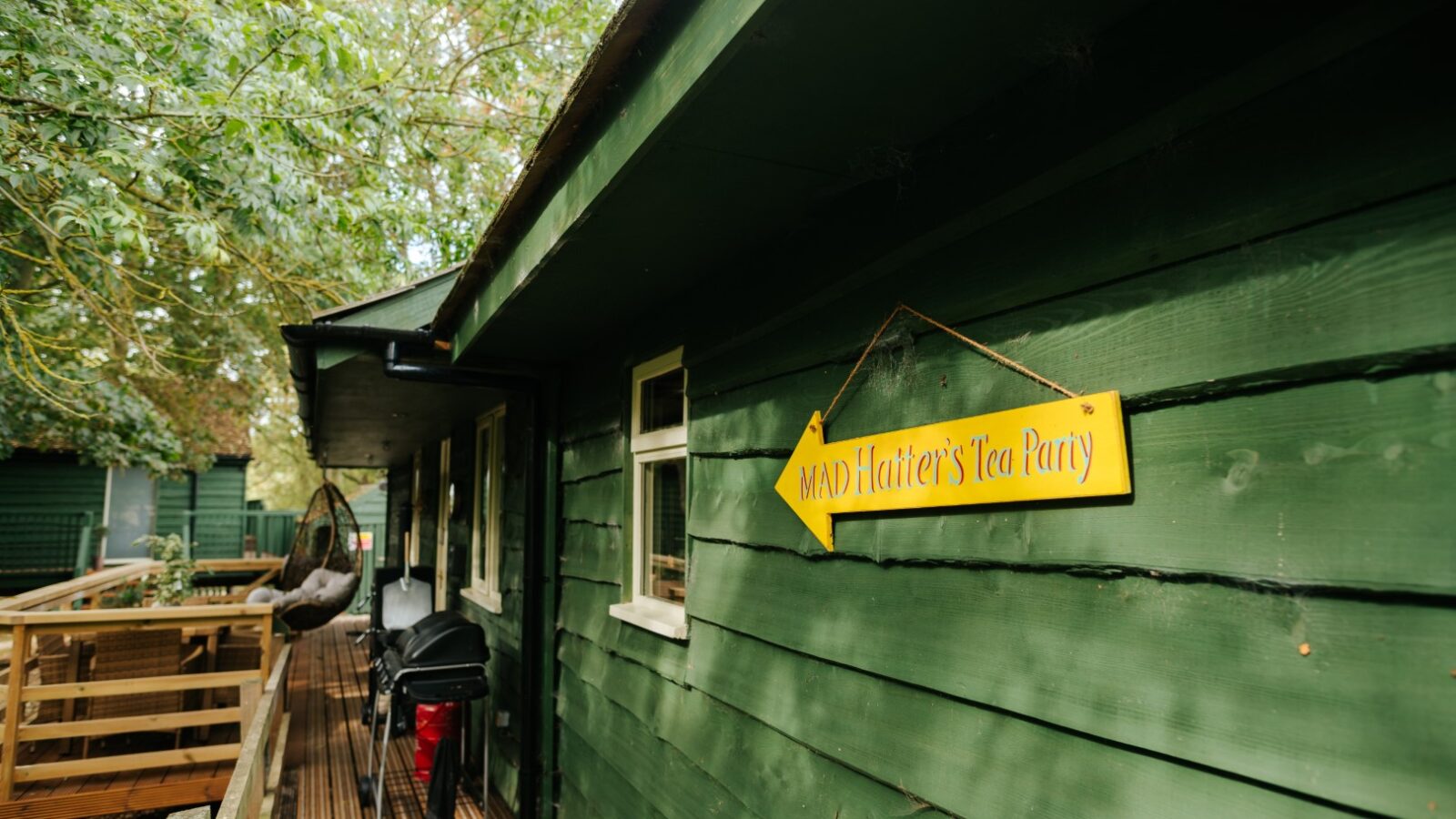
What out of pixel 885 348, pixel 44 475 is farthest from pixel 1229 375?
pixel 44 475

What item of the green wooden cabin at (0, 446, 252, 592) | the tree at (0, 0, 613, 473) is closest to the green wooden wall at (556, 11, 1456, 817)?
the tree at (0, 0, 613, 473)

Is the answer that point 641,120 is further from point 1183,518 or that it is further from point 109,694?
point 109,694

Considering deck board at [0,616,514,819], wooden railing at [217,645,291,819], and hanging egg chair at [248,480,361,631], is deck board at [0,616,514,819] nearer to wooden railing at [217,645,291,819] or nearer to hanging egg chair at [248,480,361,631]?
wooden railing at [217,645,291,819]

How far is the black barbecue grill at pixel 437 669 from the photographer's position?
398 cm

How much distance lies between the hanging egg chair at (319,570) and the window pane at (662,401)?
5563 millimetres

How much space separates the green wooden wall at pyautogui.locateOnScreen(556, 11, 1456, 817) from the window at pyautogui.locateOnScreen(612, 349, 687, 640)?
961 millimetres

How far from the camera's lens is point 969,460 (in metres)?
1.46

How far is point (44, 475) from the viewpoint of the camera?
45.9ft

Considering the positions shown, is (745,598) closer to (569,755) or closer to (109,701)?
(569,755)

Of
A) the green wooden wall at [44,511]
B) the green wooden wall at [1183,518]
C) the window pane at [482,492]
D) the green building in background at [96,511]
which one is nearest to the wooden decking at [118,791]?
the window pane at [482,492]

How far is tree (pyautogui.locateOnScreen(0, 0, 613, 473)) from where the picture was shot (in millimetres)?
3814

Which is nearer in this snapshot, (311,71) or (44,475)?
(311,71)

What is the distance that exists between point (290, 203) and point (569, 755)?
3.83 metres

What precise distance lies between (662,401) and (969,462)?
1839 mm
